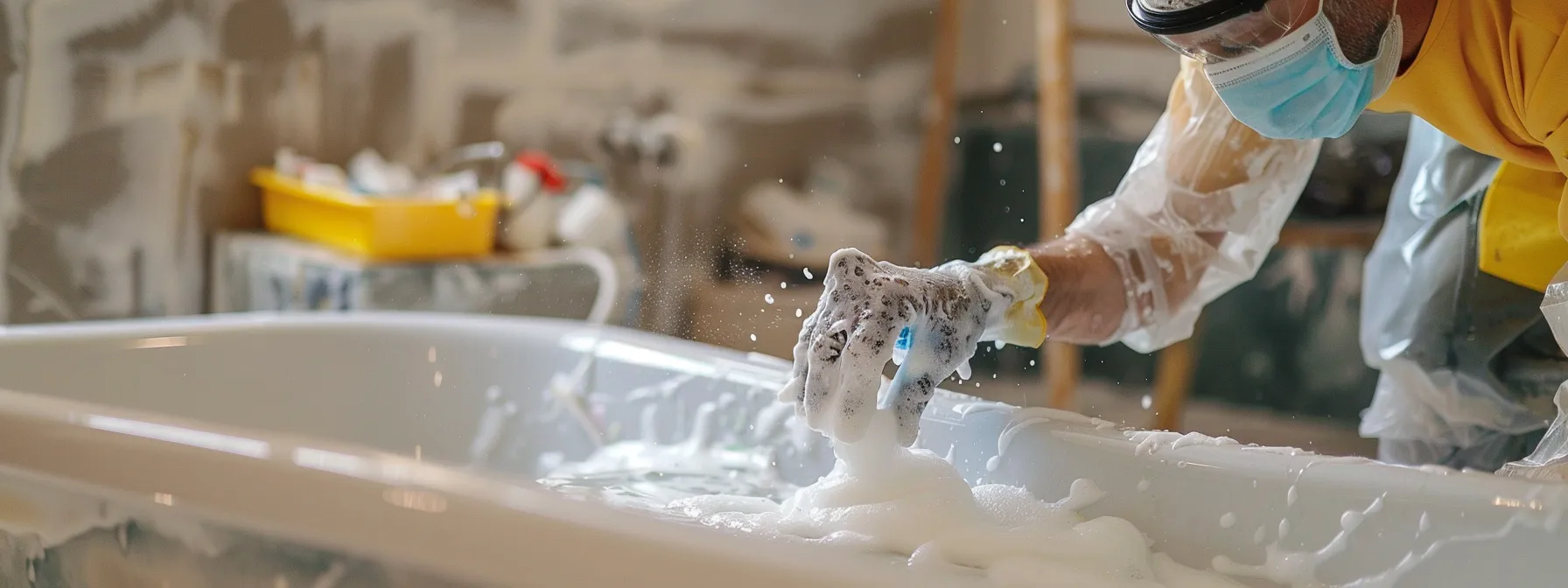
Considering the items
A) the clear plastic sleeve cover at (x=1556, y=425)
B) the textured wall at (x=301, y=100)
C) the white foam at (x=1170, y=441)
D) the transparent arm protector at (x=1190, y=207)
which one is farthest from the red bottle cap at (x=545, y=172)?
the clear plastic sleeve cover at (x=1556, y=425)

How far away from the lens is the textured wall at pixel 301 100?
4.36 feet

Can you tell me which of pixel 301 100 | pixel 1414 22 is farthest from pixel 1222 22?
pixel 301 100

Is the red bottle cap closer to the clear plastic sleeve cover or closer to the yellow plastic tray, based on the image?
the yellow plastic tray

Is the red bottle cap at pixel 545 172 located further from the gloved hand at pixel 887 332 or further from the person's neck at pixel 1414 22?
the person's neck at pixel 1414 22

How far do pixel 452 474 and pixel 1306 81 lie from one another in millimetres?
582

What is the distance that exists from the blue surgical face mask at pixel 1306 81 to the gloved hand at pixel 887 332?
0.19 meters

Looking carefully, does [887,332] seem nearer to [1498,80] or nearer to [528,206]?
[1498,80]

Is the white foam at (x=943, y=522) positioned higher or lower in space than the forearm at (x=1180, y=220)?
lower

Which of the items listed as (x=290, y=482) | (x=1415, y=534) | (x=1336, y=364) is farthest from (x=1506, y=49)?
(x=1336, y=364)

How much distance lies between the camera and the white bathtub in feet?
1.74

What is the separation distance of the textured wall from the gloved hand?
1.63ft

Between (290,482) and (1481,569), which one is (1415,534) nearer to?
(1481,569)

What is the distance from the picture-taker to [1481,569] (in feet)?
2.44

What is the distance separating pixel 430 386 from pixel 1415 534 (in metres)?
0.80
